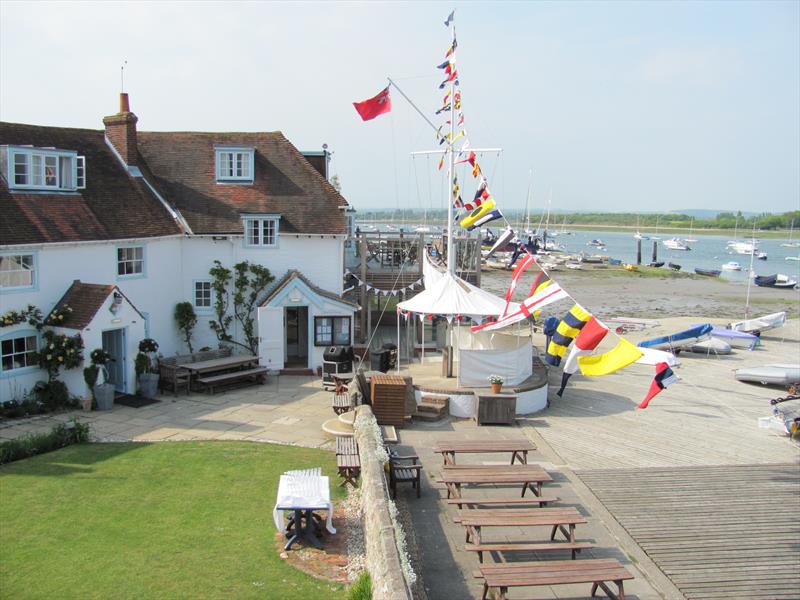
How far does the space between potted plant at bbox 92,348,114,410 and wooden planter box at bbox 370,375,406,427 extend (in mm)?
7122

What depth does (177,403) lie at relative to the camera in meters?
18.7

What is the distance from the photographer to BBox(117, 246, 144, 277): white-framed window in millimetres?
20781

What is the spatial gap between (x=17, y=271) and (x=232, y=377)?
6.35 metres

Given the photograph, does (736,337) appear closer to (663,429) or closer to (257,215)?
(663,429)

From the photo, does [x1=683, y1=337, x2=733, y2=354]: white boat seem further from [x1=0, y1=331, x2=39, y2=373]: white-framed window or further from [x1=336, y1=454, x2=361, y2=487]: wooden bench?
[x1=0, y1=331, x2=39, y2=373]: white-framed window

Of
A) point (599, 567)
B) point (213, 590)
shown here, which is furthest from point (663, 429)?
point (213, 590)

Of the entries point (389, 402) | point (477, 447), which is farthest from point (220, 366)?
point (477, 447)

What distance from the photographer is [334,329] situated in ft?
76.2

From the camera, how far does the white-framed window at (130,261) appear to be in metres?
Answer: 20.8

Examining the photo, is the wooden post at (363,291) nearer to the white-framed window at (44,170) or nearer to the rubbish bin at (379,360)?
the rubbish bin at (379,360)

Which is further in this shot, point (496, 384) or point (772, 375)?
point (772, 375)

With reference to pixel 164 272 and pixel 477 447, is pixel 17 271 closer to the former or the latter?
pixel 164 272

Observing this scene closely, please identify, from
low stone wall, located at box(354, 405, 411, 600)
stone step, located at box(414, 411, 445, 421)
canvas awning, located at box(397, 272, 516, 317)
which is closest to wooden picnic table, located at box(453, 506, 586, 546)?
low stone wall, located at box(354, 405, 411, 600)

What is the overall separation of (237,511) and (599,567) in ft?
19.6
